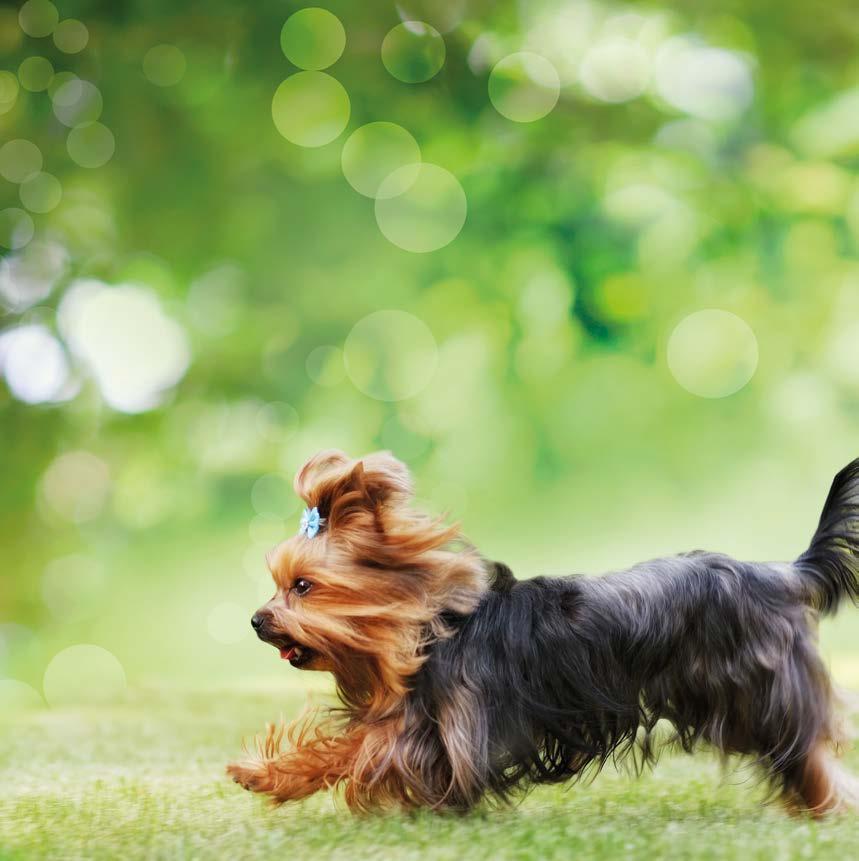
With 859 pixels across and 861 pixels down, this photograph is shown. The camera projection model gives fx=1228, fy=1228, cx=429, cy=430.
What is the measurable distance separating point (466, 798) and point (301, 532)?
79 centimetres

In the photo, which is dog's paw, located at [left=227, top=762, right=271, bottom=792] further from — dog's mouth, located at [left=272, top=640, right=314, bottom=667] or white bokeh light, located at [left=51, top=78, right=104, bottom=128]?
white bokeh light, located at [left=51, top=78, right=104, bottom=128]

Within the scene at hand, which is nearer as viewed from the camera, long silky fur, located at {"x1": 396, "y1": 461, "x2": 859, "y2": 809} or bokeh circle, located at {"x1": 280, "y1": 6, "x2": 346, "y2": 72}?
long silky fur, located at {"x1": 396, "y1": 461, "x2": 859, "y2": 809}

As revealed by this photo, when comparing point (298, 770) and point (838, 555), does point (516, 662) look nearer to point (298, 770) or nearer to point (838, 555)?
point (298, 770)

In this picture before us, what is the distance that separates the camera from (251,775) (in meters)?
3.27

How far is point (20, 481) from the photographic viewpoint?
26.5ft

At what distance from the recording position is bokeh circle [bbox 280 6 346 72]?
7.48 meters

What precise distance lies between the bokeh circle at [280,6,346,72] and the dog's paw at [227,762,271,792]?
5.23 m

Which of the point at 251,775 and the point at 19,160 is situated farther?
the point at 19,160

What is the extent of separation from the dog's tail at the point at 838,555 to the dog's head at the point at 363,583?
917 mm

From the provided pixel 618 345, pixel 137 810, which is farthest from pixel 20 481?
pixel 137 810

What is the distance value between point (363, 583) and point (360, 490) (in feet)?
0.77

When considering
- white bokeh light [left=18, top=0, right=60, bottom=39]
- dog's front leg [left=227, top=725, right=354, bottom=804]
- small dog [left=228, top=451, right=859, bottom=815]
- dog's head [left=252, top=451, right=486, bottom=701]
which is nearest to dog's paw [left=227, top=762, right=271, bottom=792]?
dog's front leg [left=227, top=725, right=354, bottom=804]

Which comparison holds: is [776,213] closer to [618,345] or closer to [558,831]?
[618,345]

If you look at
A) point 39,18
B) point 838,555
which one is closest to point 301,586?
point 838,555
